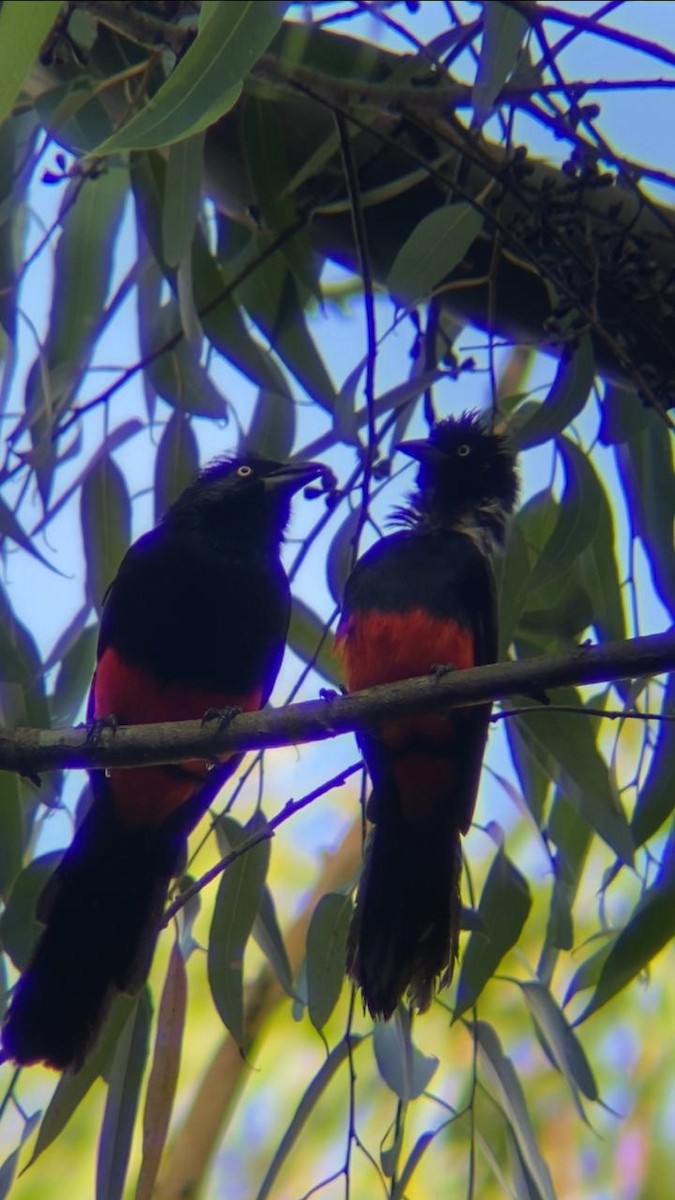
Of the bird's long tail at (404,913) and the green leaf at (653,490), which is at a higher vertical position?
the green leaf at (653,490)

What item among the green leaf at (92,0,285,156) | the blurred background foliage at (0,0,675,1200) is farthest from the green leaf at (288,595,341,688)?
the green leaf at (92,0,285,156)

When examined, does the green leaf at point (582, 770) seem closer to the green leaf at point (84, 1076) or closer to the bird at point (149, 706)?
the bird at point (149, 706)

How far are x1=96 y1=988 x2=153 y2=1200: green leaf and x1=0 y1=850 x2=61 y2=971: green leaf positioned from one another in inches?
9.8

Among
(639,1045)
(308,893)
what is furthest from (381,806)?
(639,1045)

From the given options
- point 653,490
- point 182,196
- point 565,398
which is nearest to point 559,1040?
point 653,490

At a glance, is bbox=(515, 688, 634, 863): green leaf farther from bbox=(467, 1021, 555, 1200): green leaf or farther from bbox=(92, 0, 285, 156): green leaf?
bbox=(92, 0, 285, 156): green leaf

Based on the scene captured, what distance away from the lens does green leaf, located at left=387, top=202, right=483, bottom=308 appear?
291 centimetres

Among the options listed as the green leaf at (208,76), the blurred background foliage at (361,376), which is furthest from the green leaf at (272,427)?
the green leaf at (208,76)

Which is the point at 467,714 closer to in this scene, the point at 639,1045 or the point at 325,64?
the point at 325,64

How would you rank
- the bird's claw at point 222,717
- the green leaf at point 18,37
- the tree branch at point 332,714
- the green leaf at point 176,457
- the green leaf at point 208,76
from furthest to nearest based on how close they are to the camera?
1. the green leaf at point 176,457
2. the bird's claw at point 222,717
3. the tree branch at point 332,714
4. the green leaf at point 208,76
5. the green leaf at point 18,37

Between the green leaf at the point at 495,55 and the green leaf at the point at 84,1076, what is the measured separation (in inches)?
68.2

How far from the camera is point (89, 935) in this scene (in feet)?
10.3

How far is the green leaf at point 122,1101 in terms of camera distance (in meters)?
2.90

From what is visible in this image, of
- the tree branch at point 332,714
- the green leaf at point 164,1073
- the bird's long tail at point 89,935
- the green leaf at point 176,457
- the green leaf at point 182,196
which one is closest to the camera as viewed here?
the tree branch at point 332,714
